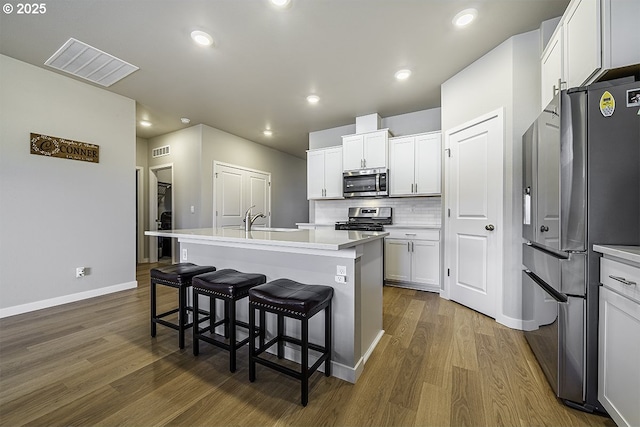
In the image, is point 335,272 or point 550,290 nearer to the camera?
point 550,290

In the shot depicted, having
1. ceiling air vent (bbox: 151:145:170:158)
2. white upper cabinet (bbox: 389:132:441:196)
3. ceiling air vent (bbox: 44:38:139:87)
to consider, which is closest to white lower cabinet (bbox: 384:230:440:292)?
white upper cabinet (bbox: 389:132:441:196)

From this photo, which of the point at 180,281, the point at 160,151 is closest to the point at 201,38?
the point at 180,281

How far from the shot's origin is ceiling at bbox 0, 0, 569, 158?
6.82 feet

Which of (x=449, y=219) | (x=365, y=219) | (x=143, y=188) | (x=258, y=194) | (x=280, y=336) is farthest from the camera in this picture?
(x=258, y=194)

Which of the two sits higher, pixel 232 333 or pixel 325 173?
pixel 325 173

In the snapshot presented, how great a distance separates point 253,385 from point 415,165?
11.4 ft

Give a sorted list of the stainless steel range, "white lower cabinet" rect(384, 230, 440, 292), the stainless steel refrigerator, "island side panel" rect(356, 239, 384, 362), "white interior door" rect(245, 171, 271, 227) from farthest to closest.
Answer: "white interior door" rect(245, 171, 271, 227)
the stainless steel range
"white lower cabinet" rect(384, 230, 440, 292)
"island side panel" rect(356, 239, 384, 362)
the stainless steel refrigerator

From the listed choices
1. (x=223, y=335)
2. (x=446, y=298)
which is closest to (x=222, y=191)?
(x=223, y=335)

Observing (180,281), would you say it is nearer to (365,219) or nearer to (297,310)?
(297,310)

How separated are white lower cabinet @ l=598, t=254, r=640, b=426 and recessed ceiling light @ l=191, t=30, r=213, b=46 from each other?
3293 millimetres

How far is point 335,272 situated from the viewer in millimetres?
1701

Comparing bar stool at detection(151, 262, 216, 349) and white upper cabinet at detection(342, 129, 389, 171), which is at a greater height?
white upper cabinet at detection(342, 129, 389, 171)

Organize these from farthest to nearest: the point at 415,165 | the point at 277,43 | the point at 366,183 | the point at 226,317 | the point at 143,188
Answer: the point at 143,188
the point at 366,183
the point at 415,165
the point at 277,43
the point at 226,317

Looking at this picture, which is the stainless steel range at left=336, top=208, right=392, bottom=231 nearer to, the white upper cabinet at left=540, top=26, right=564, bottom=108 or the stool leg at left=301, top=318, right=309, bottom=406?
the white upper cabinet at left=540, top=26, right=564, bottom=108
